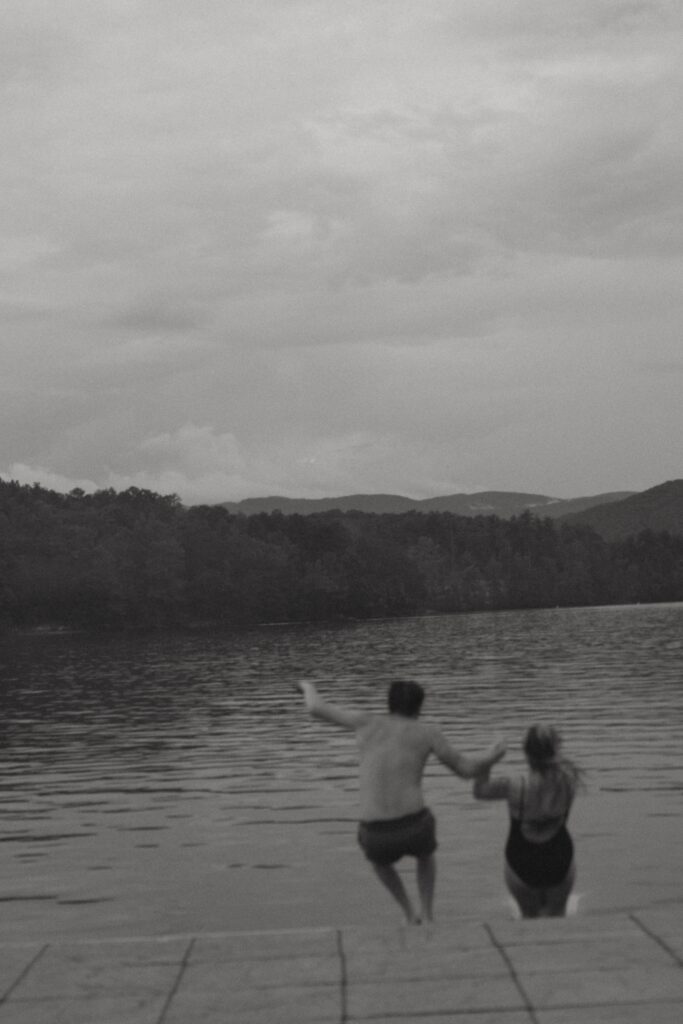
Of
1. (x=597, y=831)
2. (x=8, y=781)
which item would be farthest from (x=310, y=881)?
(x=8, y=781)

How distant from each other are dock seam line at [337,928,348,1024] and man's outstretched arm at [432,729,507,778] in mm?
1662

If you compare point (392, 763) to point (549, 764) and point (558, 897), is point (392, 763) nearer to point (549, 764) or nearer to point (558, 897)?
point (549, 764)

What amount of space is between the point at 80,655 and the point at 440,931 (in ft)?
348

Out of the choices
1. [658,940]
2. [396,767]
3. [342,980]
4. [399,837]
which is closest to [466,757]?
[396,767]

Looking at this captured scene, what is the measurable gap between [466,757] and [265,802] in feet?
57.6

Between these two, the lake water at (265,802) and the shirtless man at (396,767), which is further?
the lake water at (265,802)

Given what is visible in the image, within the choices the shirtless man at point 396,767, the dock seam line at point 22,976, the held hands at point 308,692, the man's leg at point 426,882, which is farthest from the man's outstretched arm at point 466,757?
the dock seam line at point 22,976

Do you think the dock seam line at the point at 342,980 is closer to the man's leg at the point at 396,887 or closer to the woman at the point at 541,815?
the man's leg at the point at 396,887

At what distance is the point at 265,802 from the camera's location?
28250 millimetres

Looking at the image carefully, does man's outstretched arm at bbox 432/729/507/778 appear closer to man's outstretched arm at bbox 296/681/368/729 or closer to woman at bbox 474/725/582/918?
woman at bbox 474/725/582/918

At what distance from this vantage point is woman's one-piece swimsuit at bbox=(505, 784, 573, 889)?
11.7 m

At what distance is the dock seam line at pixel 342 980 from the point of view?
9039 millimetres

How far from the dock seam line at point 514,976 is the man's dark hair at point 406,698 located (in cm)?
187

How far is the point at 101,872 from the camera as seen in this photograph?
69.3 ft
